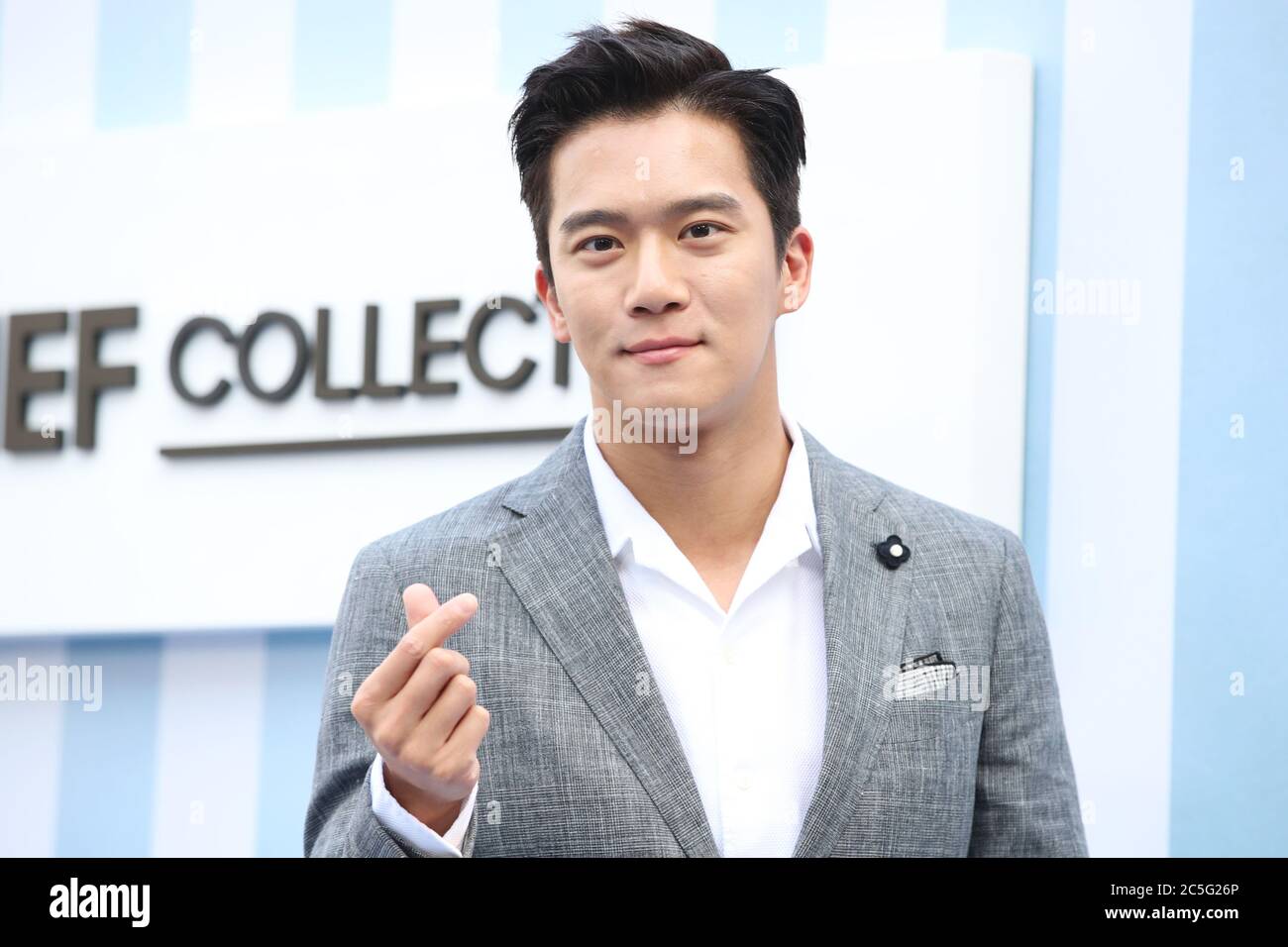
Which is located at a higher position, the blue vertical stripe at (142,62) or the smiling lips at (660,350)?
the blue vertical stripe at (142,62)

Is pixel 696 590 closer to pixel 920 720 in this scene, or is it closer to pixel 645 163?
pixel 920 720

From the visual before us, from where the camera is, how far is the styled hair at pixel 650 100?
160 centimetres

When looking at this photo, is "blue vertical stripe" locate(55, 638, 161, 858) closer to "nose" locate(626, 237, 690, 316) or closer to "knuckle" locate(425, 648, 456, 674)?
"nose" locate(626, 237, 690, 316)

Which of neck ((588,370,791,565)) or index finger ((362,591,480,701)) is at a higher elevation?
neck ((588,370,791,565))

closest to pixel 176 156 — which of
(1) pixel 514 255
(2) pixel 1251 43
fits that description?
(1) pixel 514 255

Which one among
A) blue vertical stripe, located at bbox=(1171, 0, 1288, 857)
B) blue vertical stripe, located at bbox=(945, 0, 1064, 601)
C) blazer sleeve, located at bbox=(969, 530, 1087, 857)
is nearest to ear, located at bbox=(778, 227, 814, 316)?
blazer sleeve, located at bbox=(969, 530, 1087, 857)

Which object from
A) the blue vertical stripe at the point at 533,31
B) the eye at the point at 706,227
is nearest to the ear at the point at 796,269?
the eye at the point at 706,227

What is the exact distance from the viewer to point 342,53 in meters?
2.71

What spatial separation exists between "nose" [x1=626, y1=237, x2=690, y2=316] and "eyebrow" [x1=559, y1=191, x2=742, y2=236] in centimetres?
3

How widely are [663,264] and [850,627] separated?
0.42 metres

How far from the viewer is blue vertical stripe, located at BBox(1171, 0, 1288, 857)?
7.03ft

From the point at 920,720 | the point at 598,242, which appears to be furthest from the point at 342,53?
the point at 920,720

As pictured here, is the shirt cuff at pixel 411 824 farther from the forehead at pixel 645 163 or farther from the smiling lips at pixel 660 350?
the forehead at pixel 645 163

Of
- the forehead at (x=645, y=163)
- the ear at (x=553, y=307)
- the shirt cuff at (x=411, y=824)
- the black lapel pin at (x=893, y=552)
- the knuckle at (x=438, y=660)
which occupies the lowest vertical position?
the shirt cuff at (x=411, y=824)
